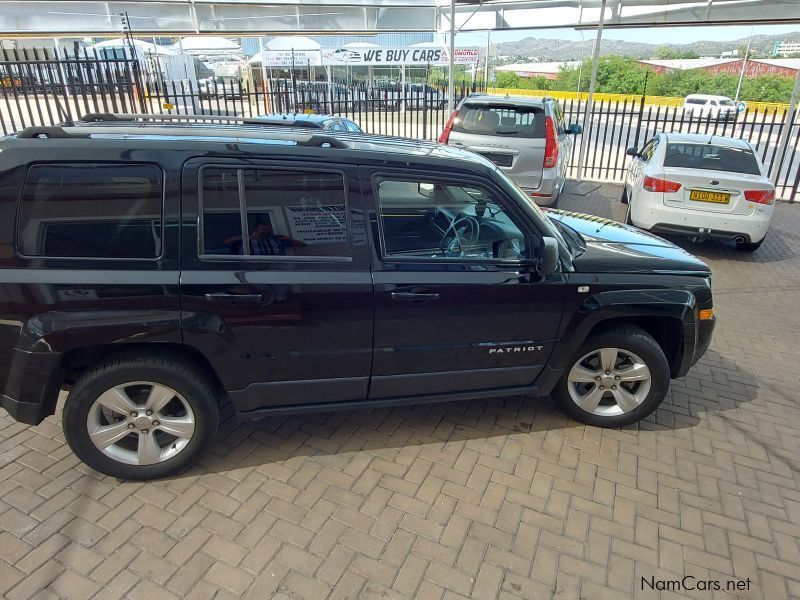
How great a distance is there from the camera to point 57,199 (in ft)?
7.99

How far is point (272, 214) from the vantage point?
2615mm

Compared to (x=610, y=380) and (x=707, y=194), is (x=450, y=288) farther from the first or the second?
(x=707, y=194)

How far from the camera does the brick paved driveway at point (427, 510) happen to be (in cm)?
234

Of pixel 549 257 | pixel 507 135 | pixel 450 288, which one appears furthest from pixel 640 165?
pixel 450 288

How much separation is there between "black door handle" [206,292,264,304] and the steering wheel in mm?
1077

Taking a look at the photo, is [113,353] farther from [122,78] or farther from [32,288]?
[122,78]

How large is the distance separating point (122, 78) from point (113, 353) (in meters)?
9.31

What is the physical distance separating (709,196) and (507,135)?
3011 millimetres

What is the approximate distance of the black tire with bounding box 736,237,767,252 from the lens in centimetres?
710

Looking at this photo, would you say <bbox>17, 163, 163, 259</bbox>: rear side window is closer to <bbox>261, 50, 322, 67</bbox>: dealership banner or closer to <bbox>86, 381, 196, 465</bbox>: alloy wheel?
<bbox>86, 381, 196, 465</bbox>: alloy wheel

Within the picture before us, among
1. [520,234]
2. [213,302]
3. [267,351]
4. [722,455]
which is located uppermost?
[520,234]

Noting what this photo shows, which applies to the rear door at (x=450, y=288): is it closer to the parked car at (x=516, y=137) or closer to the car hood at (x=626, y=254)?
the car hood at (x=626, y=254)

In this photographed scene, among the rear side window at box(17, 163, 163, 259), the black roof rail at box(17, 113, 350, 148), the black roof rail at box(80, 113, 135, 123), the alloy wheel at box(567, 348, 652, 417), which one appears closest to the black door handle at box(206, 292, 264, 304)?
the rear side window at box(17, 163, 163, 259)

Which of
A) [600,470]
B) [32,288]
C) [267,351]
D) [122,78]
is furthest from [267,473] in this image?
[122,78]
